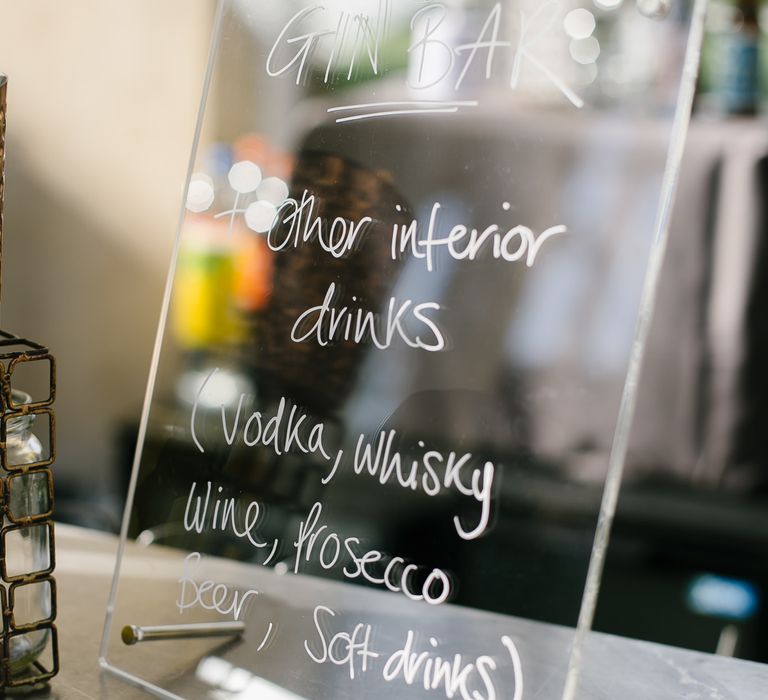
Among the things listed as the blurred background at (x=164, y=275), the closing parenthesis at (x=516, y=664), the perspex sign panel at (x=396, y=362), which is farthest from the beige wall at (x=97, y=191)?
the closing parenthesis at (x=516, y=664)

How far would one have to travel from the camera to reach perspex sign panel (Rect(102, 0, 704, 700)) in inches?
22.8

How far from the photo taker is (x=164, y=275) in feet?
7.76

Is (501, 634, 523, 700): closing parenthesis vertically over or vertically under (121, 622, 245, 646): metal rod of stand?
over

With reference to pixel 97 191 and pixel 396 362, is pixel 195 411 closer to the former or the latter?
pixel 396 362

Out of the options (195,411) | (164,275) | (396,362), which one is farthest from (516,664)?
(164,275)

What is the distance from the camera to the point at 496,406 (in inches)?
23.4

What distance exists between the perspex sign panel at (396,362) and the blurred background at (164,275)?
968mm

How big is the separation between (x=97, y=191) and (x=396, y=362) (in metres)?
1.88

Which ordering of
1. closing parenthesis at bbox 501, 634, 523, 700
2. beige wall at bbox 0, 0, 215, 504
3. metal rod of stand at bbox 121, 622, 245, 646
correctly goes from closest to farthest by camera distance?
1. closing parenthesis at bbox 501, 634, 523, 700
2. metal rod of stand at bbox 121, 622, 245, 646
3. beige wall at bbox 0, 0, 215, 504

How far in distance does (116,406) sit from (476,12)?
1.93m

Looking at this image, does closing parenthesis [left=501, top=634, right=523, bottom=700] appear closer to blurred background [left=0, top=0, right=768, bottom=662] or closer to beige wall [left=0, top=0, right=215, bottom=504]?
blurred background [left=0, top=0, right=768, bottom=662]

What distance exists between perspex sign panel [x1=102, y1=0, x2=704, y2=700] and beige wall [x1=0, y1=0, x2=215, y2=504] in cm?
160

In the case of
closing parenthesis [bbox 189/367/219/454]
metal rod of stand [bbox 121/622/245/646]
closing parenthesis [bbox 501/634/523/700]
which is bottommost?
metal rod of stand [bbox 121/622/245/646]

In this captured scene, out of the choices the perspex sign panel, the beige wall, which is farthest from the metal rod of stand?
the beige wall
